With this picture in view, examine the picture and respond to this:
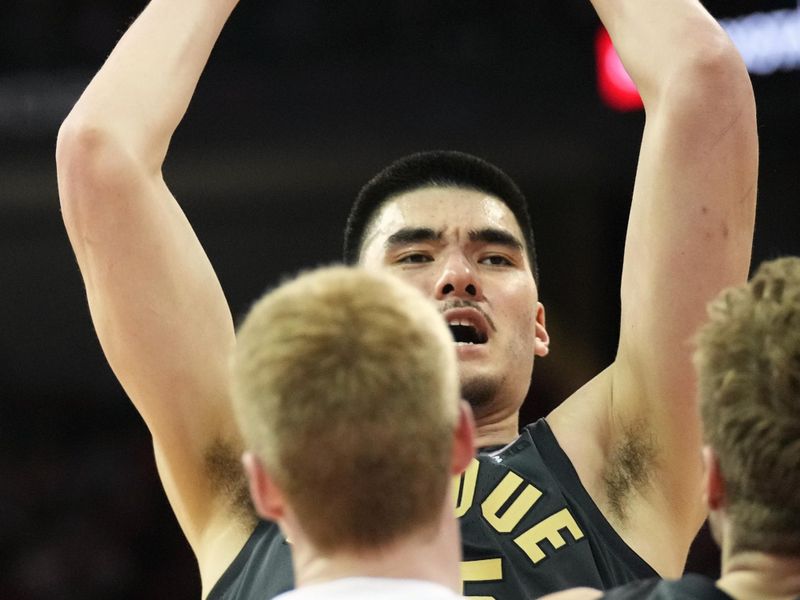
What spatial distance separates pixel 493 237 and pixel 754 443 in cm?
151

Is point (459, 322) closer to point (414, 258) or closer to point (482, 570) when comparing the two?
point (414, 258)

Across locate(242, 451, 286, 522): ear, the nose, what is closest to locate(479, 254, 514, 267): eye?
the nose

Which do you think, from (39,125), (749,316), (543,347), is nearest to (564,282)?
(39,125)

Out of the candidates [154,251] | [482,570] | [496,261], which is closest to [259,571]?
[482,570]

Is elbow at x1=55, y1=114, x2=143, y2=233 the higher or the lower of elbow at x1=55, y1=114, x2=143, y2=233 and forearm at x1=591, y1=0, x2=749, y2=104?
the lower

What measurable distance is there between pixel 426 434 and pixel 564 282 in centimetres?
637

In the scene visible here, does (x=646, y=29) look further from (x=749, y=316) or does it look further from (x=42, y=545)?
(x=42, y=545)

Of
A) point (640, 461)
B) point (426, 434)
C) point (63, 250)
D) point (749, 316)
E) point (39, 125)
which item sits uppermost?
point (39, 125)

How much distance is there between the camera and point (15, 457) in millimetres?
7785

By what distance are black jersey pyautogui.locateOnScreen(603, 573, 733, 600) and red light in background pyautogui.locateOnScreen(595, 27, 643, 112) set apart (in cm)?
509

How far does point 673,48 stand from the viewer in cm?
260

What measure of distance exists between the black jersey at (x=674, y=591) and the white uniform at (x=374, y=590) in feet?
0.92

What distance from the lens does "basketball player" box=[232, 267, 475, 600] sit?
1.53m

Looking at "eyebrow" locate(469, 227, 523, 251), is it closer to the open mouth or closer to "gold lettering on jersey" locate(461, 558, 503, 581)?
the open mouth
